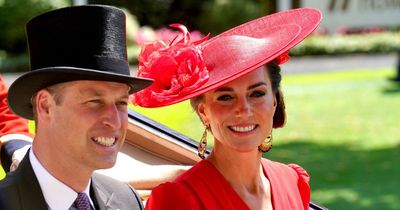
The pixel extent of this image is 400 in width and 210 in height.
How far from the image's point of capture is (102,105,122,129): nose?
6.95 ft

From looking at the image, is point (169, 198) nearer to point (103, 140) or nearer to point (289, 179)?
point (103, 140)

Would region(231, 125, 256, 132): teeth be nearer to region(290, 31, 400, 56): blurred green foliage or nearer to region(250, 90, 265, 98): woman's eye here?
region(250, 90, 265, 98): woman's eye

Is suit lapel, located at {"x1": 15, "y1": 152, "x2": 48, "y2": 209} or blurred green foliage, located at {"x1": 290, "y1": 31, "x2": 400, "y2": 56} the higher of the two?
blurred green foliage, located at {"x1": 290, "y1": 31, "x2": 400, "y2": 56}

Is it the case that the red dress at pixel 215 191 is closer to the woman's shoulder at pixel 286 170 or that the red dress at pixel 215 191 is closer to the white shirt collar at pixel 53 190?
the woman's shoulder at pixel 286 170

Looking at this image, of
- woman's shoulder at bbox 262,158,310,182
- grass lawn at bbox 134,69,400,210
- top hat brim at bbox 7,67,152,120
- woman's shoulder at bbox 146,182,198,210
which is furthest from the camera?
grass lawn at bbox 134,69,400,210

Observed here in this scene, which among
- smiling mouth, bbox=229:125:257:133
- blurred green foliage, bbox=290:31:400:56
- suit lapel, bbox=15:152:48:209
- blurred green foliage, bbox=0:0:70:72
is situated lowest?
blurred green foliage, bbox=0:0:70:72

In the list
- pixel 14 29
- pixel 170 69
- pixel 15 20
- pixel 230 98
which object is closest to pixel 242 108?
pixel 230 98

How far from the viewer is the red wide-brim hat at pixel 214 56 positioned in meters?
2.48

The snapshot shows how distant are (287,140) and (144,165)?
840cm

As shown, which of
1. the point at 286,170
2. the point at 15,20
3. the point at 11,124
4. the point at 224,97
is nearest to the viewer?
the point at 224,97

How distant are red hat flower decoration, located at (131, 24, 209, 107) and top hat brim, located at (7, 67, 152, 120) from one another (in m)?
0.31

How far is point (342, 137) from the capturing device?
1145cm

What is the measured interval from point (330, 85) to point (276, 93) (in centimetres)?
1493

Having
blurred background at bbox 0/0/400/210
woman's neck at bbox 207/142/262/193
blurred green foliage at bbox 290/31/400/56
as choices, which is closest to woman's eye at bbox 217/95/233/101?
woman's neck at bbox 207/142/262/193
